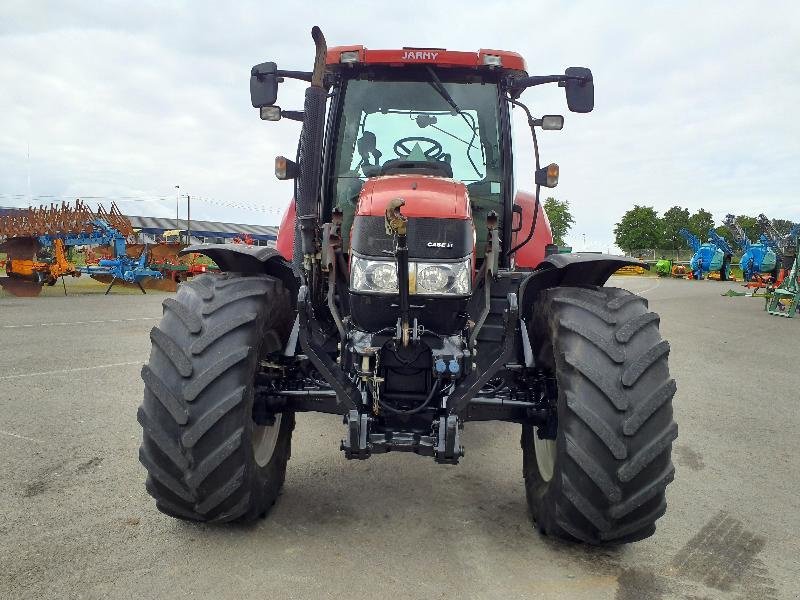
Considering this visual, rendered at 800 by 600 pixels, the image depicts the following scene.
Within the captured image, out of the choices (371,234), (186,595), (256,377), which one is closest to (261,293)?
(256,377)

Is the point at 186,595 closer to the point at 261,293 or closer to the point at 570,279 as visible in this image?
the point at 261,293

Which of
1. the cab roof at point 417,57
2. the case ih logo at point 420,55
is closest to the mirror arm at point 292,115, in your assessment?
the cab roof at point 417,57

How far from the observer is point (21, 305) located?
13648 millimetres

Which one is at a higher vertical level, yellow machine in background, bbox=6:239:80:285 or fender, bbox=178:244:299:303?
fender, bbox=178:244:299:303

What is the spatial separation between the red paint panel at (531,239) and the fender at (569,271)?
153 centimetres

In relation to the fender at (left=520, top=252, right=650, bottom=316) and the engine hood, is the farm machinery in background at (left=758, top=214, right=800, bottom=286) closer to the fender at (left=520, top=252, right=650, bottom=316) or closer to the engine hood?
the fender at (left=520, top=252, right=650, bottom=316)

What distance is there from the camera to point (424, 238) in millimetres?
2998

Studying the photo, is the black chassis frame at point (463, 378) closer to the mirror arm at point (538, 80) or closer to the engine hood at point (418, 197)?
the engine hood at point (418, 197)

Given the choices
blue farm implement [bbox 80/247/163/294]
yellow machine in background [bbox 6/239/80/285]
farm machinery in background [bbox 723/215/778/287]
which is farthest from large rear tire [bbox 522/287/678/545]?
farm machinery in background [bbox 723/215/778/287]

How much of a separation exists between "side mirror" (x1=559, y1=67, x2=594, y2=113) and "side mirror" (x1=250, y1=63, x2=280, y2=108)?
1.73 metres

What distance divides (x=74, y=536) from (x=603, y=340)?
8.33ft

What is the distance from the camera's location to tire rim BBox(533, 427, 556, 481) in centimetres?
305

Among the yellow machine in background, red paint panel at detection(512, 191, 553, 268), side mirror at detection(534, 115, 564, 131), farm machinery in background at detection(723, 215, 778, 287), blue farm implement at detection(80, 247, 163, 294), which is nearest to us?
side mirror at detection(534, 115, 564, 131)

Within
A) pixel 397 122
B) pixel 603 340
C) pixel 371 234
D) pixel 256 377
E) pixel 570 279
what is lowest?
pixel 256 377
